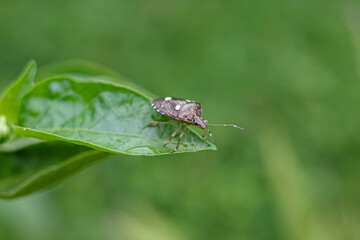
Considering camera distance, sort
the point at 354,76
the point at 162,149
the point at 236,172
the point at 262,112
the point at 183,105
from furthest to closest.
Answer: the point at 354,76 → the point at 262,112 → the point at 236,172 → the point at 183,105 → the point at 162,149

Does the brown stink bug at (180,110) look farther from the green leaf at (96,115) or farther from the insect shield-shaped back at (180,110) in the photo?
the green leaf at (96,115)

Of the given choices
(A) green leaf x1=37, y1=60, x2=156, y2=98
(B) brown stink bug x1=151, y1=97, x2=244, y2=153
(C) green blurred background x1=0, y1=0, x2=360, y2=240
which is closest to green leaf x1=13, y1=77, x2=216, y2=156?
(B) brown stink bug x1=151, y1=97, x2=244, y2=153

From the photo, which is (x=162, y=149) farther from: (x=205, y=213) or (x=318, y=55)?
(x=318, y=55)

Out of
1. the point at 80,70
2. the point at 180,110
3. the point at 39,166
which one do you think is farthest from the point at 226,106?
the point at 39,166

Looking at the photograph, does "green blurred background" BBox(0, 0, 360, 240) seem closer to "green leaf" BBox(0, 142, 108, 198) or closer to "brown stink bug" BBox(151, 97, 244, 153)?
"green leaf" BBox(0, 142, 108, 198)

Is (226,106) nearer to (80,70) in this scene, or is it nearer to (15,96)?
(80,70)

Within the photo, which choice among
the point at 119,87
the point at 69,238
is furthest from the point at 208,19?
the point at 119,87

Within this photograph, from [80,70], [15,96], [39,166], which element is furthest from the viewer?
[80,70]
